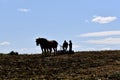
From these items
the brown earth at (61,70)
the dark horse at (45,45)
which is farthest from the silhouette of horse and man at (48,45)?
the brown earth at (61,70)

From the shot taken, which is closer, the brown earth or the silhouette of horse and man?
the brown earth

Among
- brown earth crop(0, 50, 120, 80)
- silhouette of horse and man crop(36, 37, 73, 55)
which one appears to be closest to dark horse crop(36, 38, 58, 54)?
silhouette of horse and man crop(36, 37, 73, 55)

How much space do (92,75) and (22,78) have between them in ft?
16.8

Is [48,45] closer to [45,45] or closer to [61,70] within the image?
[45,45]

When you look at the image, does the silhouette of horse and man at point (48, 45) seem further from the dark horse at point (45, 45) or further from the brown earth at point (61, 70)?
the brown earth at point (61, 70)

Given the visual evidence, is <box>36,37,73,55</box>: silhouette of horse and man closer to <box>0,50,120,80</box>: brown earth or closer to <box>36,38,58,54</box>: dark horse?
<box>36,38,58,54</box>: dark horse

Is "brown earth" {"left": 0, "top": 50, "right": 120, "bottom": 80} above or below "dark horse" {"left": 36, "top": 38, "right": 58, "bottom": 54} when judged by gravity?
below

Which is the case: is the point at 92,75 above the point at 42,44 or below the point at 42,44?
below

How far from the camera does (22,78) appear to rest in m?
32.2

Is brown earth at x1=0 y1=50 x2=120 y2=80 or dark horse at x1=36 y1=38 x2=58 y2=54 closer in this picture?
brown earth at x1=0 y1=50 x2=120 y2=80

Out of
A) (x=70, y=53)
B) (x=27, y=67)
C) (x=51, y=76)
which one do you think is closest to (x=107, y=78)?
(x=51, y=76)

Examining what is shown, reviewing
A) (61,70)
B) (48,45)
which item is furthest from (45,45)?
(61,70)

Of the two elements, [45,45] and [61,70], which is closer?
[61,70]

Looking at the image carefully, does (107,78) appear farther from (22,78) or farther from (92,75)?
(22,78)
